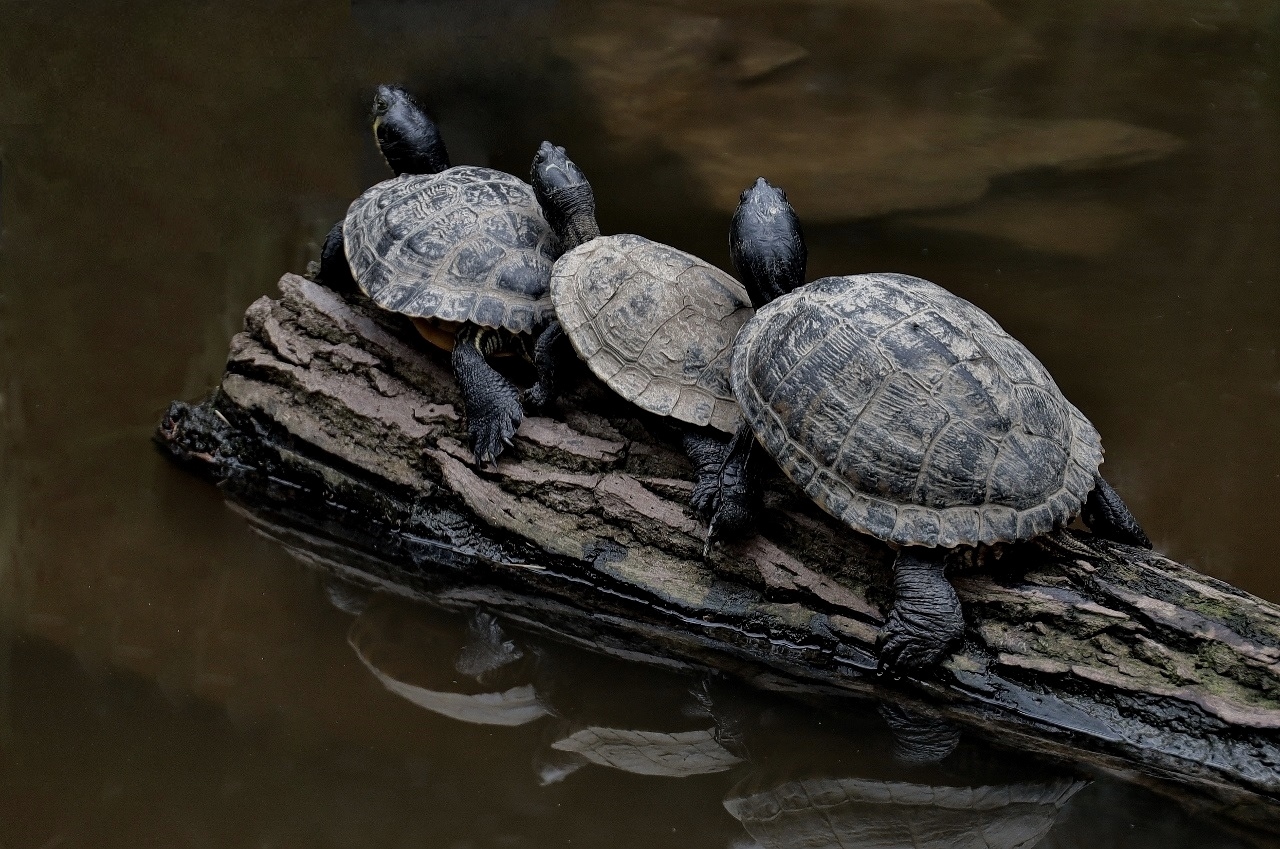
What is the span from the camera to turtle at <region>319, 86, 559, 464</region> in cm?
395

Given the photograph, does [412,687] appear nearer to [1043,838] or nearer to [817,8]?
[1043,838]

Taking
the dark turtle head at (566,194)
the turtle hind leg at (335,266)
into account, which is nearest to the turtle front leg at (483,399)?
the dark turtle head at (566,194)

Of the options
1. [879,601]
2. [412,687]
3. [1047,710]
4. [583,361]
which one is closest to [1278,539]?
[1047,710]

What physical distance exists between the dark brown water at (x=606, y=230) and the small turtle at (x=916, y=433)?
0.72 meters

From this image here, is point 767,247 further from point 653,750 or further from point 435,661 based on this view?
point 435,661

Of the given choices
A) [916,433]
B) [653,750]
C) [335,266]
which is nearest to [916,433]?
[916,433]

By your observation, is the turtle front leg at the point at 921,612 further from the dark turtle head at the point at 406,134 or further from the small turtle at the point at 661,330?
the dark turtle head at the point at 406,134

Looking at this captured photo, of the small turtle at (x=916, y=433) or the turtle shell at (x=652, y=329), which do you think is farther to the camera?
the turtle shell at (x=652, y=329)

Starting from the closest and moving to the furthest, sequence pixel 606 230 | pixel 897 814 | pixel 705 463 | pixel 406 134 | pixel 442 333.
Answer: pixel 897 814 < pixel 705 463 < pixel 442 333 < pixel 406 134 < pixel 606 230

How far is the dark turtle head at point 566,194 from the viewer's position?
4.10 metres

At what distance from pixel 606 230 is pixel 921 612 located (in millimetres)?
3395

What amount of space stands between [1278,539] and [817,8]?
5572 mm

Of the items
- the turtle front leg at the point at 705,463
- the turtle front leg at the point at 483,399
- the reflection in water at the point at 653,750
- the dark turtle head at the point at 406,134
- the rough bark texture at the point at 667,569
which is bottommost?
the reflection in water at the point at 653,750

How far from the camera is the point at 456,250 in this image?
4109 mm
